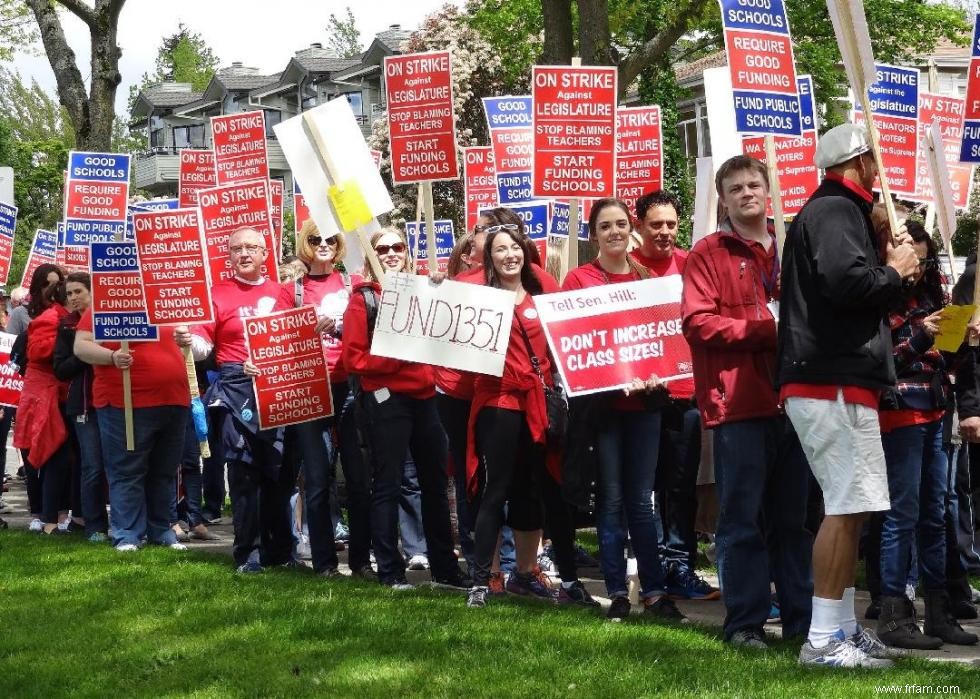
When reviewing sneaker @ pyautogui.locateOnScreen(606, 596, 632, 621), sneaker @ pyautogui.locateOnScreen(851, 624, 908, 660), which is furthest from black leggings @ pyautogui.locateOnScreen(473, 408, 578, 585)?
sneaker @ pyautogui.locateOnScreen(851, 624, 908, 660)

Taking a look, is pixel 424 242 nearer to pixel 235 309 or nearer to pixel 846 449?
pixel 235 309

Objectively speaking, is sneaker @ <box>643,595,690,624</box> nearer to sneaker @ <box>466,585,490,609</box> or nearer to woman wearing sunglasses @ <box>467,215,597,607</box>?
woman wearing sunglasses @ <box>467,215,597,607</box>

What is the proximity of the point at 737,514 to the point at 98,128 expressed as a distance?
1351cm

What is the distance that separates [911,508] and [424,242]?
309 inches

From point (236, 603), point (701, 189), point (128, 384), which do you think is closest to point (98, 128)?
point (128, 384)

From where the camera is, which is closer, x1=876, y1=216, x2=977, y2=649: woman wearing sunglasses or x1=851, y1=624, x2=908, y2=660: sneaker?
x1=851, y1=624, x2=908, y2=660: sneaker

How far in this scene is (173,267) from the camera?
11.0 m

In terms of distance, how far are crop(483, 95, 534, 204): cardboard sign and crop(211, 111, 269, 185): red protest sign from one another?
2429 mm

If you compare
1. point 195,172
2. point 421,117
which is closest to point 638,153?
point 421,117

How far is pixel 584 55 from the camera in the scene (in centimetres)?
1988

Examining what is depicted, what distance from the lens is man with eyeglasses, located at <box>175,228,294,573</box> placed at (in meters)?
10.2

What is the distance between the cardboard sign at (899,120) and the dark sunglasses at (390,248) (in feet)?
10.9

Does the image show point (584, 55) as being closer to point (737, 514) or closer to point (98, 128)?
point (98, 128)

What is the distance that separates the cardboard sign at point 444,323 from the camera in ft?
27.5
